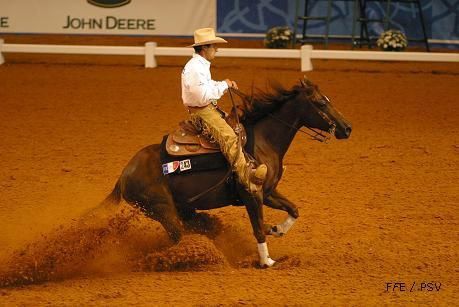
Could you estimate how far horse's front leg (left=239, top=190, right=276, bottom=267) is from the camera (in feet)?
23.9

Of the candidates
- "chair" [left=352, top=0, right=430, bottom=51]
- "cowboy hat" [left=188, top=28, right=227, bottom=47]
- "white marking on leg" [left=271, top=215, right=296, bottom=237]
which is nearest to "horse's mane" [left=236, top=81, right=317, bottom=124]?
"cowboy hat" [left=188, top=28, right=227, bottom=47]

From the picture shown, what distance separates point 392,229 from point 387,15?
12268mm

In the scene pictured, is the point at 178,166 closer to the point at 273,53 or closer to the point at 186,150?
the point at 186,150

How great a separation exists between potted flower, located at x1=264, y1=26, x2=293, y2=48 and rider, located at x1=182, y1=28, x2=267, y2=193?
41.5 feet

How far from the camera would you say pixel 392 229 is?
335 inches

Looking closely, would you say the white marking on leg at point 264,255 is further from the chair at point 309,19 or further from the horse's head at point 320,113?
the chair at point 309,19

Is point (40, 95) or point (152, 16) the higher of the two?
point (152, 16)

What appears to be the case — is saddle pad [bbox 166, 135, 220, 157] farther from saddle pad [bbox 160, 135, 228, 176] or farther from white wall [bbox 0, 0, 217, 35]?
white wall [bbox 0, 0, 217, 35]

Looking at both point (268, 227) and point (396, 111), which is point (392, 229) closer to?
point (268, 227)

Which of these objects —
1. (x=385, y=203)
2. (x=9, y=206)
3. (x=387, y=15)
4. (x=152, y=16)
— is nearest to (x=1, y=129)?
(x=9, y=206)

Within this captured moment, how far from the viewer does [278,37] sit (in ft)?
64.5

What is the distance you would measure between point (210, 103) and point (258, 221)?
1176 millimetres

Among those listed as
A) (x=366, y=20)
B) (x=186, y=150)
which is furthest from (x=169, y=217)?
(x=366, y=20)

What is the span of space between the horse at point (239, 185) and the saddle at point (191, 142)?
177 mm
